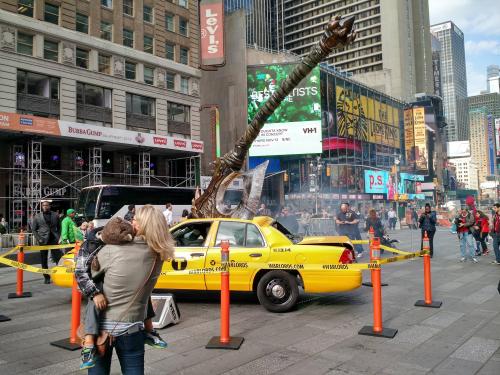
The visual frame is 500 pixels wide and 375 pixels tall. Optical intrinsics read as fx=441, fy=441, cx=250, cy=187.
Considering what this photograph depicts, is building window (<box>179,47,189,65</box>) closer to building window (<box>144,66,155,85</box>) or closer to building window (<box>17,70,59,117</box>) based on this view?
building window (<box>144,66,155,85</box>)

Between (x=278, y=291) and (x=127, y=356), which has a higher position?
(x=127, y=356)

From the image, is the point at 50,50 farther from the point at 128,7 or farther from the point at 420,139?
the point at 420,139

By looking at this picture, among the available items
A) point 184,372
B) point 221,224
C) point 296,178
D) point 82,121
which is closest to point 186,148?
point 82,121

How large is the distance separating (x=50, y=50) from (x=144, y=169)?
35.3 feet

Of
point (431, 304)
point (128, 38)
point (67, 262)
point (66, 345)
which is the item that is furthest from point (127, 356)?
point (128, 38)

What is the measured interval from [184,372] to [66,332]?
250 cm

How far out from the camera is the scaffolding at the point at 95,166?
31547 millimetres

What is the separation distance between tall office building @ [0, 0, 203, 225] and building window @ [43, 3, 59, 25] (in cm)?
7

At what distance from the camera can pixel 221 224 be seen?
765 centimetres

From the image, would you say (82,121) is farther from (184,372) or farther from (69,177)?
(184,372)

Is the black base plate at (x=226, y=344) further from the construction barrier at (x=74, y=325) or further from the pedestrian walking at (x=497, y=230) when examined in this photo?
the pedestrian walking at (x=497, y=230)

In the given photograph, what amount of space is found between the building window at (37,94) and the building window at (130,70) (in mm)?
6340

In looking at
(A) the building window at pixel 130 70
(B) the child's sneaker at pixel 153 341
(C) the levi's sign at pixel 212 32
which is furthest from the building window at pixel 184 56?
(B) the child's sneaker at pixel 153 341

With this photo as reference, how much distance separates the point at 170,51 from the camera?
132 feet
